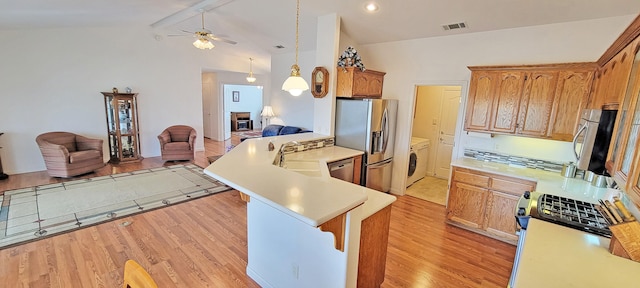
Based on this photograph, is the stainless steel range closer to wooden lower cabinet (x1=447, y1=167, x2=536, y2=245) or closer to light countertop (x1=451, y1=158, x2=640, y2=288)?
light countertop (x1=451, y1=158, x2=640, y2=288)

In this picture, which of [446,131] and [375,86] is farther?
[446,131]

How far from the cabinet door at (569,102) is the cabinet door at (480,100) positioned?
63 cm

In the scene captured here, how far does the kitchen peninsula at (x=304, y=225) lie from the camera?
1.46m

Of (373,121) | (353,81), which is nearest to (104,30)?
(353,81)

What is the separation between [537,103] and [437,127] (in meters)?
2.62

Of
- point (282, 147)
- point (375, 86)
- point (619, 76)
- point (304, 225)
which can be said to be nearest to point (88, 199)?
point (282, 147)

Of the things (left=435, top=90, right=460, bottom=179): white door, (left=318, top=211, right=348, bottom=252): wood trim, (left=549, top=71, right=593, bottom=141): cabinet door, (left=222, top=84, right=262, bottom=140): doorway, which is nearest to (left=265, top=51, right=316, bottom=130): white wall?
(left=435, top=90, right=460, bottom=179): white door

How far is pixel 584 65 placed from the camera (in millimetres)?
2824

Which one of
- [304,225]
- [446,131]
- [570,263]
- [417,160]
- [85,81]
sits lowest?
[417,160]

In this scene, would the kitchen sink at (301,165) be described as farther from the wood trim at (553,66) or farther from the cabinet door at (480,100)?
the wood trim at (553,66)

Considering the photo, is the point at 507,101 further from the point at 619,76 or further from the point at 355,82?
the point at 355,82

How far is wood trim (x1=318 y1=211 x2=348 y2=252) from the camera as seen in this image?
1.55m

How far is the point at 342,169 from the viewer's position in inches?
148

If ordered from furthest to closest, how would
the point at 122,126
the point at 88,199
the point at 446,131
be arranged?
the point at 122,126, the point at 446,131, the point at 88,199
